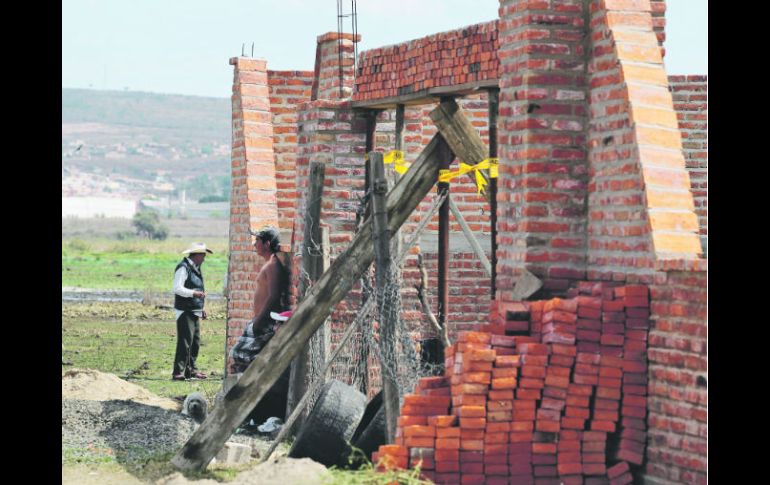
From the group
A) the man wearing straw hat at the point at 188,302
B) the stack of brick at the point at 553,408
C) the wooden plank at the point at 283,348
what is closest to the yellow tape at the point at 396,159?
the wooden plank at the point at 283,348

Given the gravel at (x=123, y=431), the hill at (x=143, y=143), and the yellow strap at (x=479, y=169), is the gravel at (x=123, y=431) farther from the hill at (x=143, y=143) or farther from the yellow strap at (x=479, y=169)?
the hill at (x=143, y=143)

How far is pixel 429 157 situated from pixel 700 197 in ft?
13.7

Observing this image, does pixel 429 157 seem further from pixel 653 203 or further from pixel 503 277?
pixel 653 203

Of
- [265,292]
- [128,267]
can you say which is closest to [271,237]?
[265,292]

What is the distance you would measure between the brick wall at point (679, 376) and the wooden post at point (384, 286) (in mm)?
2095

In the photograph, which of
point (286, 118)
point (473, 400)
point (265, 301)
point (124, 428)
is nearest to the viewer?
point (473, 400)

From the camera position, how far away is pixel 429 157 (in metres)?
10.1

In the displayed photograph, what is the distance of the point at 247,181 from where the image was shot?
48.4ft

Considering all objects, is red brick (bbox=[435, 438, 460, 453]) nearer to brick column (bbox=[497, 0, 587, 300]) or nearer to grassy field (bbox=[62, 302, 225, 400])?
brick column (bbox=[497, 0, 587, 300])

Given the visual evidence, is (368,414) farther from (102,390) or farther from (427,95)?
(102,390)

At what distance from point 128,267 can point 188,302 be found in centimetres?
3874

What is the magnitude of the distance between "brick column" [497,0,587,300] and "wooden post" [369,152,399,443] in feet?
4.13

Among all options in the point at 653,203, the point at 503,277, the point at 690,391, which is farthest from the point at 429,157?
the point at 690,391

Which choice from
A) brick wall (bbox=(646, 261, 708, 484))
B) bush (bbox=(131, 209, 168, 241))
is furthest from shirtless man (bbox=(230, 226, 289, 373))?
bush (bbox=(131, 209, 168, 241))
